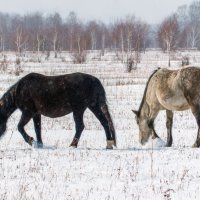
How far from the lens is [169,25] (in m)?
62.6

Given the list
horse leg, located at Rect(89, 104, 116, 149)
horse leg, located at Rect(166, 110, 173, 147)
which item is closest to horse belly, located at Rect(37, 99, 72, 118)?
horse leg, located at Rect(89, 104, 116, 149)

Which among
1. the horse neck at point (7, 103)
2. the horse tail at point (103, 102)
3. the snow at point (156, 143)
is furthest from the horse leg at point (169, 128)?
the horse neck at point (7, 103)

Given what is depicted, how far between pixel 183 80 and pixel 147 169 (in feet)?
9.13

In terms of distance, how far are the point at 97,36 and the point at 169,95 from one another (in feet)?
309

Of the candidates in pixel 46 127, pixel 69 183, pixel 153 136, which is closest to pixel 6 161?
pixel 69 183

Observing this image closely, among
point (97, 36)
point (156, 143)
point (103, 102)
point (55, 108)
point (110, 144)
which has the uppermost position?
point (97, 36)

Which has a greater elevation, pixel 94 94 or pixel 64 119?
pixel 94 94

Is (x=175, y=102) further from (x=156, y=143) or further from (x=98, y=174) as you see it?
(x=98, y=174)

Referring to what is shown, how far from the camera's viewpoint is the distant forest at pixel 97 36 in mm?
Result: 64994

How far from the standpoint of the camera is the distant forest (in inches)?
2559

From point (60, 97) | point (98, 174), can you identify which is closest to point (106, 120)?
point (60, 97)

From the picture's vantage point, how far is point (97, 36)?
10244 cm

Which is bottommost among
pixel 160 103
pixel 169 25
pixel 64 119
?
pixel 64 119

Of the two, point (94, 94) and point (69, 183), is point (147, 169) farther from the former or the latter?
point (94, 94)
